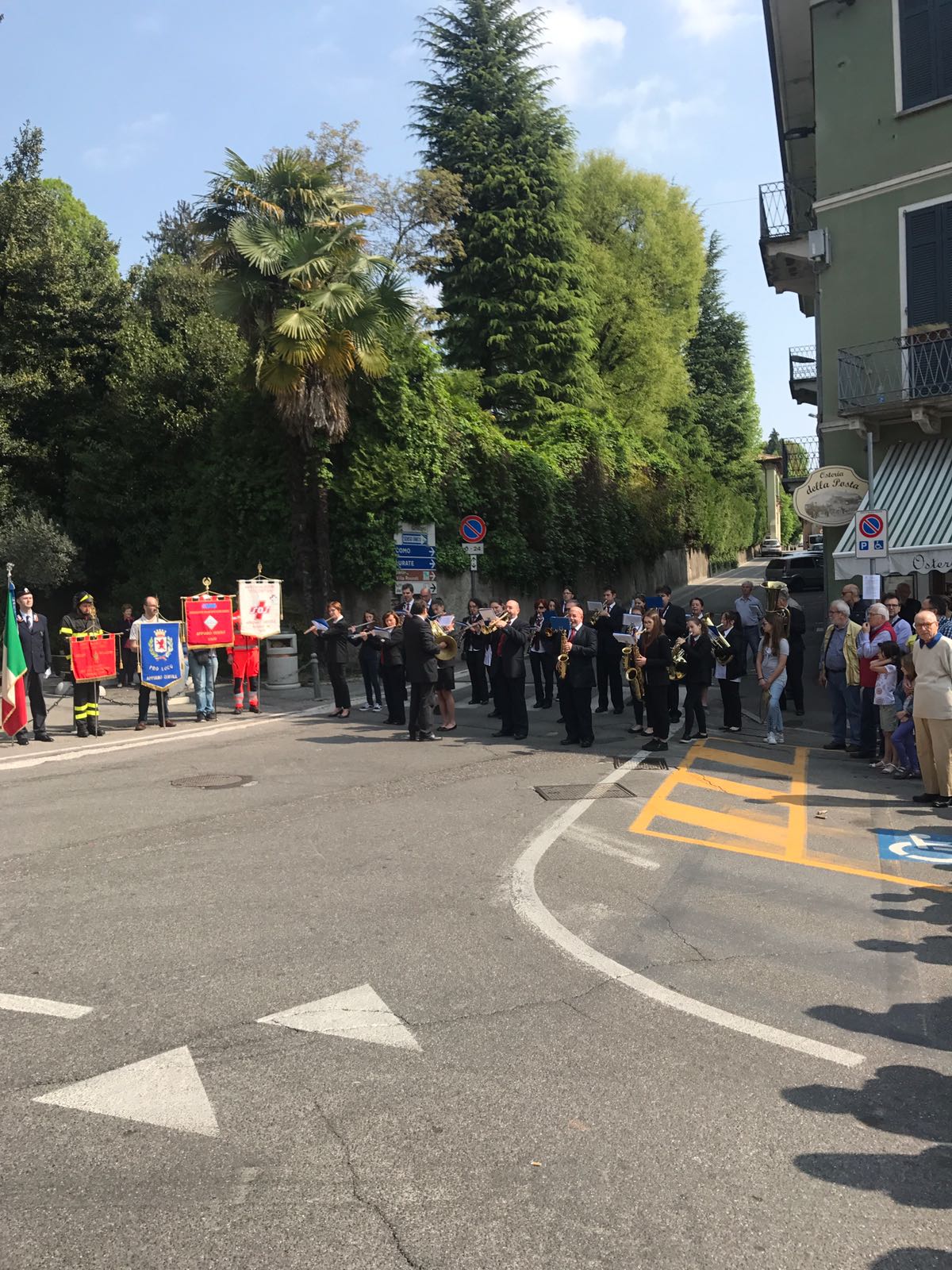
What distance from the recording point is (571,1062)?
4.52 metres

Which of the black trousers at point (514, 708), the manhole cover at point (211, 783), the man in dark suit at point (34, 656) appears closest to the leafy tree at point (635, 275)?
the black trousers at point (514, 708)

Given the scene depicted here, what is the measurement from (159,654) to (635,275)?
36625mm

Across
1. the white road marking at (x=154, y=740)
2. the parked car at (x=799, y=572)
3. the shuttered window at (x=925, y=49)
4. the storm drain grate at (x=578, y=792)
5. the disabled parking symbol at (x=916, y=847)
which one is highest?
the shuttered window at (x=925, y=49)

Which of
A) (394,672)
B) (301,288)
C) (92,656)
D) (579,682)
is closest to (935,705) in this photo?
(579,682)

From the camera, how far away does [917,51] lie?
18031mm

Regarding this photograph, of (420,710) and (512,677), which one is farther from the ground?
(512,677)

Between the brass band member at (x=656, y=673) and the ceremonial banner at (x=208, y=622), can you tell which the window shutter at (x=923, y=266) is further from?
the ceremonial banner at (x=208, y=622)

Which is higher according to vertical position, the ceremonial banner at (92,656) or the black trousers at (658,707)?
the ceremonial banner at (92,656)

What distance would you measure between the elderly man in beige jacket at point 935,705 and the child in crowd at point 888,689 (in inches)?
54.4

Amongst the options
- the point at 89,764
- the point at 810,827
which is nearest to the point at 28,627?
the point at 89,764

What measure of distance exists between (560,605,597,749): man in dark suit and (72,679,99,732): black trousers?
664cm

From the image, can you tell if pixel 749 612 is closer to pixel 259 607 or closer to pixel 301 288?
pixel 259 607

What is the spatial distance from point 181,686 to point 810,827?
43.3 feet

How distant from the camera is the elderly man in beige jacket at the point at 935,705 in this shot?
9812mm
